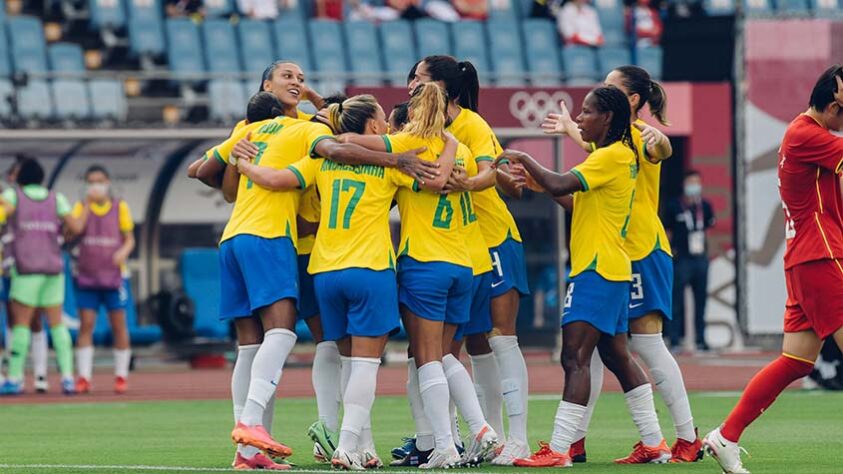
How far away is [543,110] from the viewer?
2119 cm

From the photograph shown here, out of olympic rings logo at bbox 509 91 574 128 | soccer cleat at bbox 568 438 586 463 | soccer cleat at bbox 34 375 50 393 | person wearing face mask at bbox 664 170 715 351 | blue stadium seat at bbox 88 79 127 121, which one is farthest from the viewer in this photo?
blue stadium seat at bbox 88 79 127 121

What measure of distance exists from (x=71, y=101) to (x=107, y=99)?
0.48 m

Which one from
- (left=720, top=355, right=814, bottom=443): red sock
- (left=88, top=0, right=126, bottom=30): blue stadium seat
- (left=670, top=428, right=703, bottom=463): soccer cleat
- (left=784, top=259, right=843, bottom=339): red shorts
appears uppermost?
(left=88, top=0, right=126, bottom=30): blue stadium seat

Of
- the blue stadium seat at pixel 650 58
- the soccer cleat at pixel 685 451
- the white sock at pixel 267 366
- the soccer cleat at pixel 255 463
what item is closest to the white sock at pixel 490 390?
the soccer cleat at pixel 685 451

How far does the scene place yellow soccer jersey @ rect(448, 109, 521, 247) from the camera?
9.57m

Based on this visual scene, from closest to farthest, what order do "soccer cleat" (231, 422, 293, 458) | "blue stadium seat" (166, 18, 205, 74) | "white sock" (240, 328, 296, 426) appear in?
"soccer cleat" (231, 422, 293, 458), "white sock" (240, 328, 296, 426), "blue stadium seat" (166, 18, 205, 74)

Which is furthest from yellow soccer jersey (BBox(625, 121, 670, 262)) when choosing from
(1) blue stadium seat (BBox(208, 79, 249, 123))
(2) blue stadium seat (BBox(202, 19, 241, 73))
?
(2) blue stadium seat (BBox(202, 19, 241, 73))

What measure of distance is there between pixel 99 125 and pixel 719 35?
9.03 metres

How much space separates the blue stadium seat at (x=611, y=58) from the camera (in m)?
28.0

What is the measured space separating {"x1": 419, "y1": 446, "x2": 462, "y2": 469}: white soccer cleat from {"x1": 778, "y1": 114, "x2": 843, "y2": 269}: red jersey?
74.1 inches

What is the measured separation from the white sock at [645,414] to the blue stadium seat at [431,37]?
1834 cm

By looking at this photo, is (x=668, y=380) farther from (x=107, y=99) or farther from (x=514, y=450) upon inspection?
(x=107, y=99)

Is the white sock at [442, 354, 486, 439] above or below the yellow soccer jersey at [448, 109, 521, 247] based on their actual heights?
below

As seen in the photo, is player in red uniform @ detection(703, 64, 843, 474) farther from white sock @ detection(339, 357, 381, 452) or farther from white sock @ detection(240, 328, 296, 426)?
white sock @ detection(240, 328, 296, 426)
